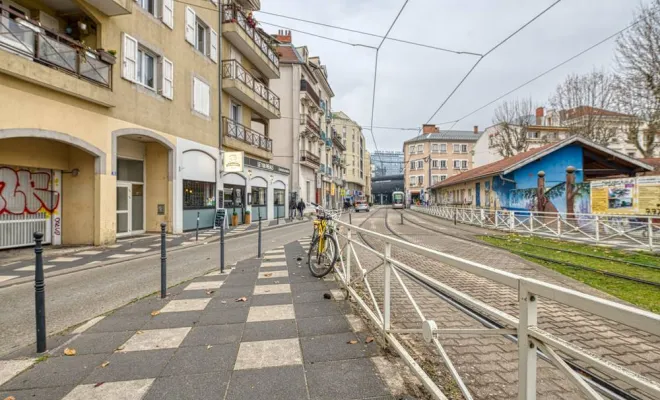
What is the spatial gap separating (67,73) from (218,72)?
29.6 feet

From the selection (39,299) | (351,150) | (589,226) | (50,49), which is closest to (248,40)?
(50,49)

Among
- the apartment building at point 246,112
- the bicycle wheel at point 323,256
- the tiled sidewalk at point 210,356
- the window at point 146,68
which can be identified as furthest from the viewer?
the apartment building at point 246,112

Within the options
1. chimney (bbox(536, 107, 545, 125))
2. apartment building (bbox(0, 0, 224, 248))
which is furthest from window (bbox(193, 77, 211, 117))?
chimney (bbox(536, 107, 545, 125))

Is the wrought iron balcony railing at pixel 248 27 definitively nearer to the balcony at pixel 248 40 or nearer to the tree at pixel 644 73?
the balcony at pixel 248 40

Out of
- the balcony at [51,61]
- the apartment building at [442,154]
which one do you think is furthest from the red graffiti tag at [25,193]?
the apartment building at [442,154]

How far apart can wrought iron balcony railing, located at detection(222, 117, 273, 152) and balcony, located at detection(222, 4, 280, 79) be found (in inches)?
177

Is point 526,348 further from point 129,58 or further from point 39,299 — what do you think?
point 129,58

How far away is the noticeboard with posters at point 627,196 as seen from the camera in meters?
11.9

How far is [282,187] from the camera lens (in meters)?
27.3

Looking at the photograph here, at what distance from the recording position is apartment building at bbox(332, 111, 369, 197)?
7156 centimetres

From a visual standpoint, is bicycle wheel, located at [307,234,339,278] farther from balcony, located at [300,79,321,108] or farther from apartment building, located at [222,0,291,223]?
balcony, located at [300,79,321,108]

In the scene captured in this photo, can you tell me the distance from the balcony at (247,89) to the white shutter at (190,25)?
273 centimetres

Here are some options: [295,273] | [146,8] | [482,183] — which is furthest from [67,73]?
[482,183]

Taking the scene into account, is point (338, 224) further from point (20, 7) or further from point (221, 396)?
point (20, 7)
